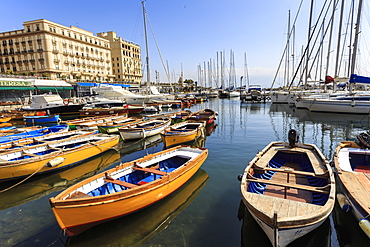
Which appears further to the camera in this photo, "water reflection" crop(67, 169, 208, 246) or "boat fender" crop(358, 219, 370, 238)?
"water reflection" crop(67, 169, 208, 246)

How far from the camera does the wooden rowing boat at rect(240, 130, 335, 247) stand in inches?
185

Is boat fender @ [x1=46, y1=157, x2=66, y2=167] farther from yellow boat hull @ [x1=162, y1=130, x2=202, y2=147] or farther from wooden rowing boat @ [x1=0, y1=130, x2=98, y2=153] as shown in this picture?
yellow boat hull @ [x1=162, y1=130, x2=202, y2=147]

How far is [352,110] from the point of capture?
2856 cm

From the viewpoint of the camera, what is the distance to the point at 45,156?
411 inches

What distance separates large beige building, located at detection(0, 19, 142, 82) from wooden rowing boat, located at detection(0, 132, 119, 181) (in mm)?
57884

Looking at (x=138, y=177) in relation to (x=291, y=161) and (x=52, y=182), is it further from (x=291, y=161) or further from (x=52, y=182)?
(x=291, y=161)

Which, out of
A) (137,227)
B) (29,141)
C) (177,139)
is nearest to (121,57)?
(29,141)

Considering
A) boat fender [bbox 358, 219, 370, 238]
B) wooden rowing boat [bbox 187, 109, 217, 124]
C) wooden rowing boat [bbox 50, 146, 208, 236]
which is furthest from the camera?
wooden rowing boat [bbox 187, 109, 217, 124]

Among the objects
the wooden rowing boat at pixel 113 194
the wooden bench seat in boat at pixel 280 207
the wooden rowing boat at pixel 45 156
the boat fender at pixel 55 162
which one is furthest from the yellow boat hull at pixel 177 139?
the wooden bench seat in boat at pixel 280 207

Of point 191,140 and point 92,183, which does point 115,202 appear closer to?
point 92,183

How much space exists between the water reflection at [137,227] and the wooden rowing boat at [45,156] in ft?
17.2

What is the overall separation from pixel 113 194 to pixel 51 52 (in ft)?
252

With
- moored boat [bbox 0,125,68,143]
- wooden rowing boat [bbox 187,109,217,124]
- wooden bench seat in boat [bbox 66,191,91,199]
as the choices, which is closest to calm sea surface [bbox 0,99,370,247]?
wooden bench seat in boat [bbox 66,191,91,199]

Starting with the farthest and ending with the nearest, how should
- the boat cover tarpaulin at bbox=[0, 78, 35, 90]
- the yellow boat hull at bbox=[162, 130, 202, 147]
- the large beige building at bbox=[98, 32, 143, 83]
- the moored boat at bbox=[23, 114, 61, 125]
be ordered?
the large beige building at bbox=[98, 32, 143, 83]
the boat cover tarpaulin at bbox=[0, 78, 35, 90]
the moored boat at bbox=[23, 114, 61, 125]
the yellow boat hull at bbox=[162, 130, 202, 147]
